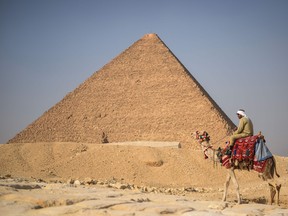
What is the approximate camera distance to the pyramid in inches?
1703

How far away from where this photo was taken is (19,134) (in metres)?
45.5

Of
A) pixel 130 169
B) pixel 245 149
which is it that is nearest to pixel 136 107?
pixel 130 169

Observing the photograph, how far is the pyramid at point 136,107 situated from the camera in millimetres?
43250

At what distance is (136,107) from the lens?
4909 centimetres

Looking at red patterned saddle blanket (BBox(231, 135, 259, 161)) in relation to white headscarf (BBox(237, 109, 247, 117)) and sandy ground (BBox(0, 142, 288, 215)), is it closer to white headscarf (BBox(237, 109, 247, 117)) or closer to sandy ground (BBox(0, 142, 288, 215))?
white headscarf (BBox(237, 109, 247, 117))

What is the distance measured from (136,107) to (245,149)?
42325 millimetres

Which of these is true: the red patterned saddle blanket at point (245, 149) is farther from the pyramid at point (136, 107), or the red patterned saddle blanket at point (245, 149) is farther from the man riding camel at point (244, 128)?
the pyramid at point (136, 107)

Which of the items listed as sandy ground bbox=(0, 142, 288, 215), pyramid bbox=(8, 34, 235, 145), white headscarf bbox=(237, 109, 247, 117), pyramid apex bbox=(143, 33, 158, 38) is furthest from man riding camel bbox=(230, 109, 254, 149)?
pyramid apex bbox=(143, 33, 158, 38)

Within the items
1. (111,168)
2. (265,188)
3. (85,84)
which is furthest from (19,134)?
(265,188)

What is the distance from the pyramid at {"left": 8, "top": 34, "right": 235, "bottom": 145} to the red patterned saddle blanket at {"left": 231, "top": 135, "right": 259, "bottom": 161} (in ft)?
101

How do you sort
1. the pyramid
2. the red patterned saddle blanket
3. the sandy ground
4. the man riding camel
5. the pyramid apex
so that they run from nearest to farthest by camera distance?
the red patterned saddle blanket < the man riding camel < the sandy ground < the pyramid < the pyramid apex

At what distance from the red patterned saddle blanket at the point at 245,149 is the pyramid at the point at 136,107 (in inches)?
1211

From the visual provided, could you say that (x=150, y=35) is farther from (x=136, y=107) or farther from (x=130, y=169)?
(x=130, y=169)

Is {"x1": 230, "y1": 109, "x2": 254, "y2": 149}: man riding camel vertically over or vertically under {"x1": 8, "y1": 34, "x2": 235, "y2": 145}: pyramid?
under
